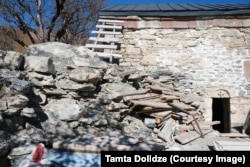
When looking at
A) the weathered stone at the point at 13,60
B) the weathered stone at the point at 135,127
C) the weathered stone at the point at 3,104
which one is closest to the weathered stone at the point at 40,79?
the weathered stone at the point at 13,60

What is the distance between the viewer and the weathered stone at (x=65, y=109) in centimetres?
450

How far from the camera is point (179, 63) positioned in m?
6.95

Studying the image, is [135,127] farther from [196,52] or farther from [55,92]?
[196,52]

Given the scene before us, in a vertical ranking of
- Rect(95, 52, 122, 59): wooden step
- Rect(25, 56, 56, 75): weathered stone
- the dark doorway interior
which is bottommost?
the dark doorway interior

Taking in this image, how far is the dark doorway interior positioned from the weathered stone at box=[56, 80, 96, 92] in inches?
155

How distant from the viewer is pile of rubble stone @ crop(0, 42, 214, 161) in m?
3.91

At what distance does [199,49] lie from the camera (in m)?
6.95

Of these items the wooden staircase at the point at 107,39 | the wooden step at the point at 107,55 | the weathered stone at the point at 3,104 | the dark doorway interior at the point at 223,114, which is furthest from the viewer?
the dark doorway interior at the point at 223,114

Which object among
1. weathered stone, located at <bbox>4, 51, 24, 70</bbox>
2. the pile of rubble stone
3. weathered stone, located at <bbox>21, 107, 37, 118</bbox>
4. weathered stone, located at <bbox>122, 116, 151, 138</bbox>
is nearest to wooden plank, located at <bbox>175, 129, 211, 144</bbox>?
the pile of rubble stone

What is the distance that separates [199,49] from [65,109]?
4128 mm

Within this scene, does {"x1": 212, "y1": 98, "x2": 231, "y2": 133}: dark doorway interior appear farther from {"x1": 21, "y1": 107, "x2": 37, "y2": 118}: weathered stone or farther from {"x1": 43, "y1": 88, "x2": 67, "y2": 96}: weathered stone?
{"x1": 21, "y1": 107, "x2": 37, "y2": 118}: weathered stone

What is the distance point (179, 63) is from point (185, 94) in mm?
904

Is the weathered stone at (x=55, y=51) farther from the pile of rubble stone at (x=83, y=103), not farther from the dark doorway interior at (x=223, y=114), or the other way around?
the dark doorway interior at (x=223, y=114)

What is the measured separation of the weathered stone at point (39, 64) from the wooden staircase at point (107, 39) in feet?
6.11
